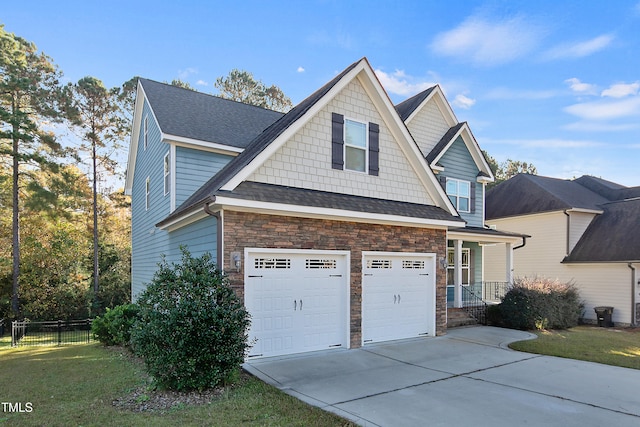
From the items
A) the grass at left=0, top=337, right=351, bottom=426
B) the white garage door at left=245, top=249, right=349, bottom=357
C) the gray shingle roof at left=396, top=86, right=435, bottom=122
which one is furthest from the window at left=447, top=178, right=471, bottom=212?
the grass at left=0, top=337, right=351, bottom=426

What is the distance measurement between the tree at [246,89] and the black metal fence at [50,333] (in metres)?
24.1

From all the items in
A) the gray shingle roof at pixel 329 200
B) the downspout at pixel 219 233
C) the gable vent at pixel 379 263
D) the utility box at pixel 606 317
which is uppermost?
the gray shingle roof at pixel 329 200

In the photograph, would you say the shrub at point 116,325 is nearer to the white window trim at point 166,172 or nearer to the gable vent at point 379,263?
the white window trim at point 166,172

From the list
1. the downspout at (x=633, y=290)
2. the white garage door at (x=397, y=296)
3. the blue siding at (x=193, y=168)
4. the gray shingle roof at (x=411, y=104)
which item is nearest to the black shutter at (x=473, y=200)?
the gray shingle roof at (x=411, y=104)

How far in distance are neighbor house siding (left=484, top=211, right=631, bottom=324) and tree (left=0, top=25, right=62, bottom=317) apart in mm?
25157

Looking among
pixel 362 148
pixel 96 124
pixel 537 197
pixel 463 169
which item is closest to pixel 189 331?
pixel 362 148

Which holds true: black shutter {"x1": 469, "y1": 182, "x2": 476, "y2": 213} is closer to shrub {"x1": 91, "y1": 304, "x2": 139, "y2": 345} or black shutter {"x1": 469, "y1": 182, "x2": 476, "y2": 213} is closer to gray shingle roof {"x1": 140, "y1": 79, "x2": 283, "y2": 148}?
gray shingle roof {"x1": 140, "y1": 79, "x2": 283, "y2": 148}

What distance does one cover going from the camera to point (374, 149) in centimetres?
1057

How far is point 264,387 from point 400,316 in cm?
518

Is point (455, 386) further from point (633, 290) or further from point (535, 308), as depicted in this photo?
point (633, 290)

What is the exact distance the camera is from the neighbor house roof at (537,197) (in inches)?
763

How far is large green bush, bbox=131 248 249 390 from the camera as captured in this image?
6219mm

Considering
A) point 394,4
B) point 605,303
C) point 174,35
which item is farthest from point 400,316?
point 174,35

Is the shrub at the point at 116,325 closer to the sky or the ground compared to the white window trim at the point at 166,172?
closer to the ground
